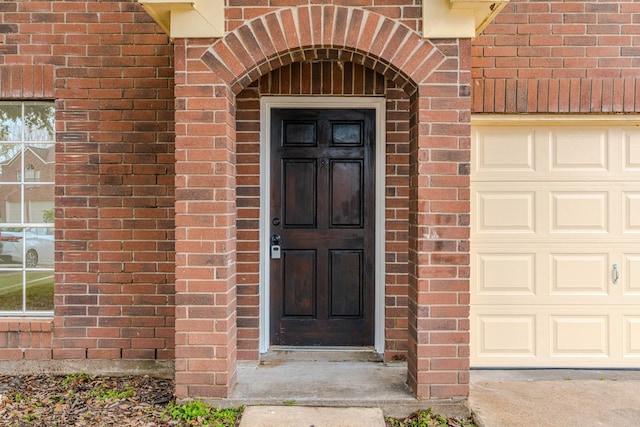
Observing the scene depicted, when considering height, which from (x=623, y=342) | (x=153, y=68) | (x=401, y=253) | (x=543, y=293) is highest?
(x=153, y=68)

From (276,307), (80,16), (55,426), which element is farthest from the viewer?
(276,307)

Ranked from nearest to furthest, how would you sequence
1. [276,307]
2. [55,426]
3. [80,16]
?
1. [55,426]
2. [80,16]
3. [276,307]

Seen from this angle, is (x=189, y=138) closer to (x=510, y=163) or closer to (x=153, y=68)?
(x=153, y=68)

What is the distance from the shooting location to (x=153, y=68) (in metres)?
3.81

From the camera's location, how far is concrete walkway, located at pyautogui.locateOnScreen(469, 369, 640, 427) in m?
3.10

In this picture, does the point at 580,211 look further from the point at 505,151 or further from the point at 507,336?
the point at 507,336

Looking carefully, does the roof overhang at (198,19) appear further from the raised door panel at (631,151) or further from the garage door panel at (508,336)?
the raised door panel at (631,151)

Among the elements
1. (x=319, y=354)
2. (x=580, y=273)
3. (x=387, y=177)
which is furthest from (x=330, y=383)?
(x=580, y=273)

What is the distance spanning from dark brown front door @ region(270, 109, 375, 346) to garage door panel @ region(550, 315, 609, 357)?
1.54 meters

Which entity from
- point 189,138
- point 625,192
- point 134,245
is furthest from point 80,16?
point 625,192

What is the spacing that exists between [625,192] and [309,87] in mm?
2727

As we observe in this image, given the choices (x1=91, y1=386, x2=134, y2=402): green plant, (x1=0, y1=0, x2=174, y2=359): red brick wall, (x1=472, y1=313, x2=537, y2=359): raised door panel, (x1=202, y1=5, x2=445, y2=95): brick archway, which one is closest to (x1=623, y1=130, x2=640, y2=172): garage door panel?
(x1=472, y1=313, x2=537, y2=359): raised door panel

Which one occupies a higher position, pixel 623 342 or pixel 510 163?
pixel 510 163

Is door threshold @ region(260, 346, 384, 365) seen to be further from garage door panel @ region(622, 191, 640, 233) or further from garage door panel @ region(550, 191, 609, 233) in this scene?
garage door panel @ region(622, 191, 640, 233)
